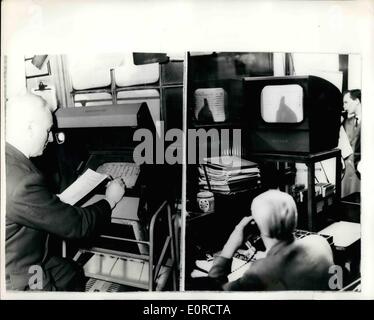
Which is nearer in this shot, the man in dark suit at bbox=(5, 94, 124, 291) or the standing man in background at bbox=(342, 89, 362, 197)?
the man in dark suit at bbox=(5, 94, 124, 291)

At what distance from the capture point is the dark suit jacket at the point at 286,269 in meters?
2.12

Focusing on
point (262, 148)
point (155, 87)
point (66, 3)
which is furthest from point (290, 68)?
point (66, 3)

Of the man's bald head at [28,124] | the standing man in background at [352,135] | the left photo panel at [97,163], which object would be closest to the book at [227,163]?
the left photo panel at [97,163]

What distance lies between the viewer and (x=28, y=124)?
2.06m

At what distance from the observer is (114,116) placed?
2.08 m

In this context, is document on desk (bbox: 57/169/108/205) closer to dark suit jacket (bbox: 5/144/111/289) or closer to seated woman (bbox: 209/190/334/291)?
dark suit jacket (bbox: 5/144/111/289)

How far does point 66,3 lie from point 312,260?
204 centimetres

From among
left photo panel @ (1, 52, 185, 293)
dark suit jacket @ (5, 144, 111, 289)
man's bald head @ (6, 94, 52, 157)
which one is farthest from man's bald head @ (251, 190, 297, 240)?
man's bald head @ (6, 94, 52, 157)

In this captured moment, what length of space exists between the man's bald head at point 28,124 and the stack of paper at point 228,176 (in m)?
0.93

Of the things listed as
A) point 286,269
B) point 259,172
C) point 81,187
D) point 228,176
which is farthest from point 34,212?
point 286,269

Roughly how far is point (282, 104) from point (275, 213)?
24.9 inches

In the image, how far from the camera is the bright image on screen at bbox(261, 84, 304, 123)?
209 centimetres

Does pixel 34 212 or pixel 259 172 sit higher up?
pixel 259 172

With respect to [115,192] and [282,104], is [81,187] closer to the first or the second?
[115,192]
